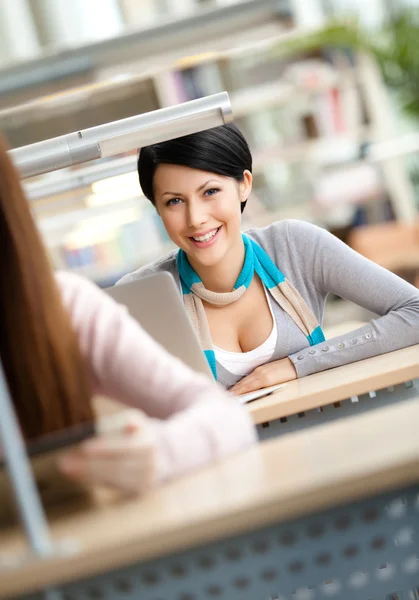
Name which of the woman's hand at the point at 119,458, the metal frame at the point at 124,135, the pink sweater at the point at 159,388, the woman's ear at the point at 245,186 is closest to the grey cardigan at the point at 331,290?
the woman's ear at the point at 245,186

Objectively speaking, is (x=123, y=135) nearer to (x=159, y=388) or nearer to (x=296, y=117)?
(x=159, y=388)

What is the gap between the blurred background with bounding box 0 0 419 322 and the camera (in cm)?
498

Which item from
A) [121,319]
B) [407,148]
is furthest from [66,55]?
[407,148]

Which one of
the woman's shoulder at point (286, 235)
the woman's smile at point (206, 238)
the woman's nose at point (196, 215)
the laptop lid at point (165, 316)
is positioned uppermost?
the woman's nose at point (196, 215)

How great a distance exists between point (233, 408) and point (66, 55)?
542 mm

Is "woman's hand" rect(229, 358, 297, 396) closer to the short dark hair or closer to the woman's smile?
the woman's smile

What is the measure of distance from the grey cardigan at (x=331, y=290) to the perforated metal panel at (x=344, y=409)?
133mm

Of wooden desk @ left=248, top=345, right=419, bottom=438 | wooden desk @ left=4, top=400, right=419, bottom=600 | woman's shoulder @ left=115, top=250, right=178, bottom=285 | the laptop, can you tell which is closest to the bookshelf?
woman's shoulder @ left=115, top=250, right=178, bottom=285

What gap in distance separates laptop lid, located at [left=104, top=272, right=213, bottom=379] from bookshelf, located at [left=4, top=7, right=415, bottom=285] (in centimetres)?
273

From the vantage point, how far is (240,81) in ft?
20.1

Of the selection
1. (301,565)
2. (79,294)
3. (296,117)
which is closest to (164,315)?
(79,294)

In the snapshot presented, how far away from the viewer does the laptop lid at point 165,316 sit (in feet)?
6.04

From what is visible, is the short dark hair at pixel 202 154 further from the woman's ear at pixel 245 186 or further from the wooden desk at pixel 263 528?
the wooden desk at pixel 263 528

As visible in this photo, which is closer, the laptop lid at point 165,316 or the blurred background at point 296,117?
the laptop lid at point 165,316
